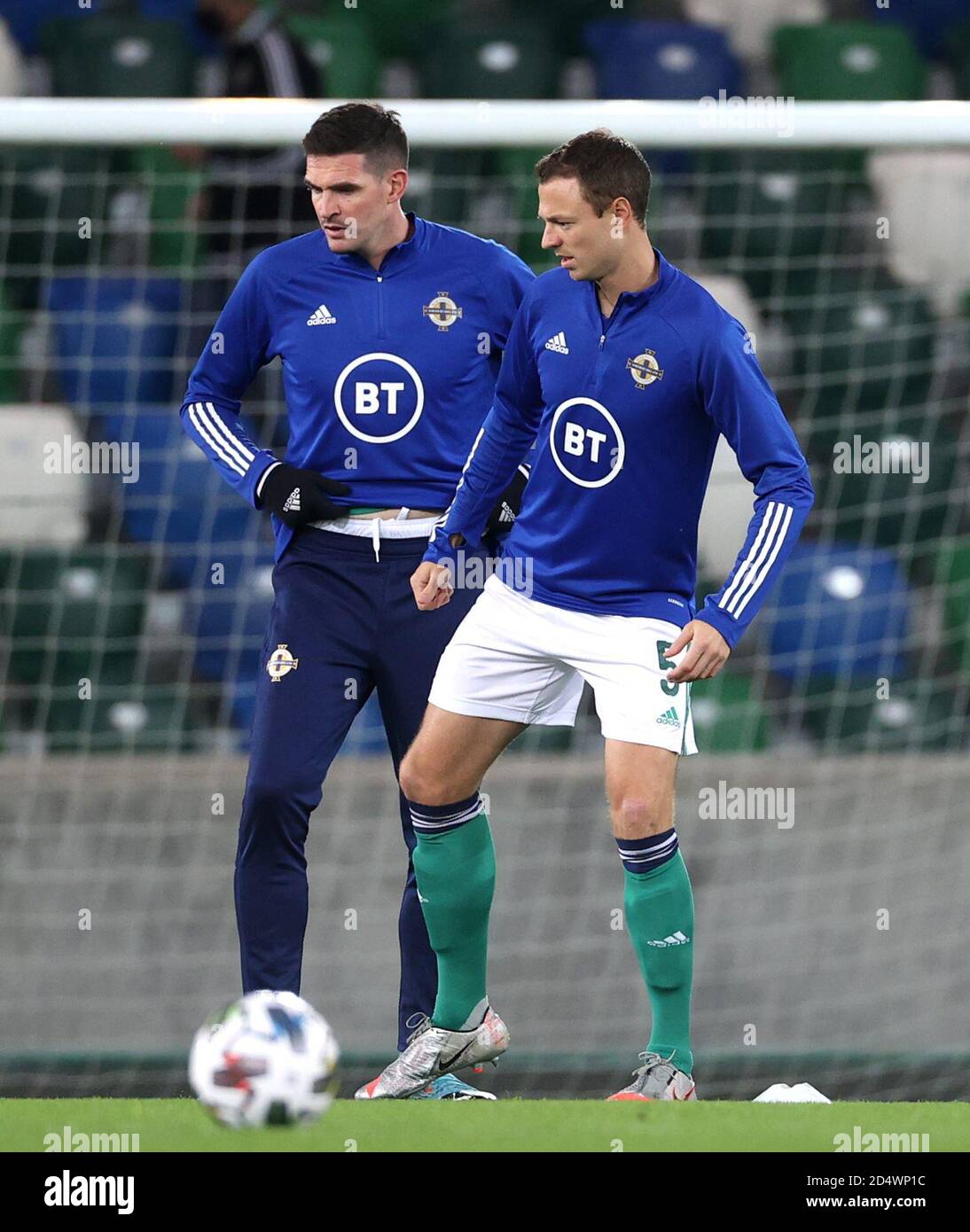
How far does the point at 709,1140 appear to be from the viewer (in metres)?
3.24

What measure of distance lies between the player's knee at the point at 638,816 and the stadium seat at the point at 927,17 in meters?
6.49

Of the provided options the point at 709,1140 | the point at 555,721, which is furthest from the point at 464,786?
the point at 709,1140

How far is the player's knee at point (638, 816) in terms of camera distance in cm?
370

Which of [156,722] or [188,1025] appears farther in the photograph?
[156,722]

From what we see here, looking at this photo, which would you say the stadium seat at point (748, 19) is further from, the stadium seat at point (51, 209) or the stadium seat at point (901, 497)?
the stadium seat at point (51, 209)

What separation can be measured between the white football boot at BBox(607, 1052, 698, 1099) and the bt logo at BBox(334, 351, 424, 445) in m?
1.38

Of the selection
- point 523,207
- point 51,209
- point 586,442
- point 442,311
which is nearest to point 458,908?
point 586,442

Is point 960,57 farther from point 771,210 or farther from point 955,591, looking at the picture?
point 955,591

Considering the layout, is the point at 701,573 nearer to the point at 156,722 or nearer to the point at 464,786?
the point at 156,722

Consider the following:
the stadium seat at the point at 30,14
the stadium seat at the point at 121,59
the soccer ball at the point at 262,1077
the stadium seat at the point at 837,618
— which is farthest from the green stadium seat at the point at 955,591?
the stadium seat at the point at 30,14

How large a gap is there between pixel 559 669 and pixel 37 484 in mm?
3502

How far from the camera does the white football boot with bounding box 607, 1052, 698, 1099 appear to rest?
373cm

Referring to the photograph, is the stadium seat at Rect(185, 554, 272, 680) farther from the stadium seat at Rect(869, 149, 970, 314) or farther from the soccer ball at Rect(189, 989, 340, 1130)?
the soccer ball at Rect(189, 989, 340, 1130)
